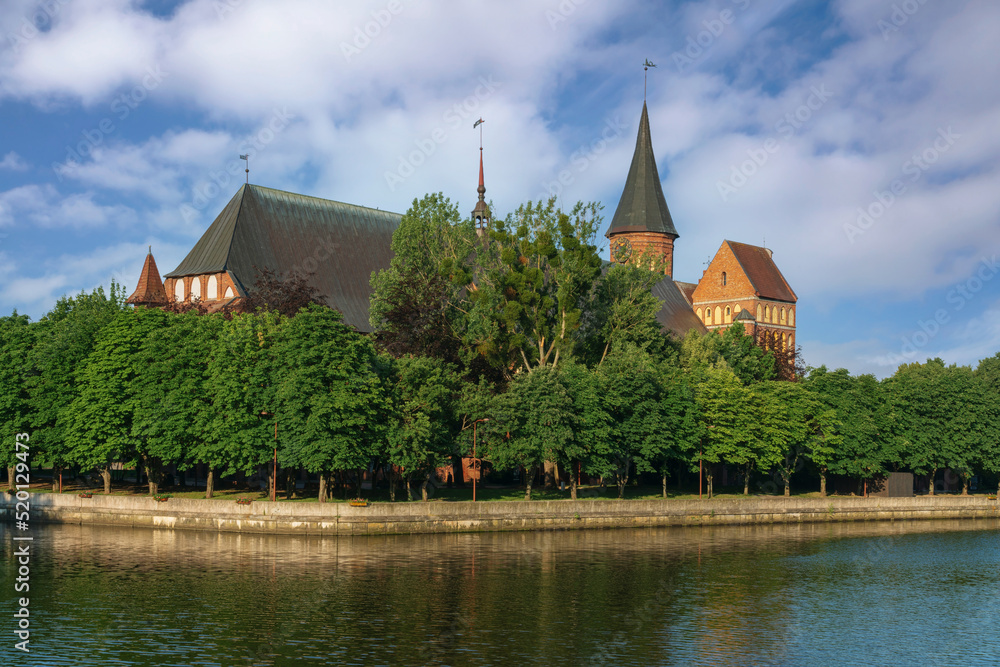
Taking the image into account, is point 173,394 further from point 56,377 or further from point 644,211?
point 644,211

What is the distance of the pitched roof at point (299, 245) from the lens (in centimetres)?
8256

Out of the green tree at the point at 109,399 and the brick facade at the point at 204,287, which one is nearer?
the green tree at the point at 109,399

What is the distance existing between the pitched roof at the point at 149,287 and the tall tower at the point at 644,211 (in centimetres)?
5174

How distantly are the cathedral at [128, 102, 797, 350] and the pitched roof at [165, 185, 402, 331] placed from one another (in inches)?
4.0

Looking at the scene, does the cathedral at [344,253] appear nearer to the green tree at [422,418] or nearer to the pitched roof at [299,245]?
the pitched roof at [299,245]

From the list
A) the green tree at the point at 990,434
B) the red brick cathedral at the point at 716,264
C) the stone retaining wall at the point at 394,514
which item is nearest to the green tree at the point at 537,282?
the stone retaining wall at the point at 394,514

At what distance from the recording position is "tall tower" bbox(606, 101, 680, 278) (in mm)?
113375

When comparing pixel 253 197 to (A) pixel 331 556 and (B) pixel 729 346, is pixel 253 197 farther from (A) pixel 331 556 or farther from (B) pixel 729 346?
(A) pixel 331 556

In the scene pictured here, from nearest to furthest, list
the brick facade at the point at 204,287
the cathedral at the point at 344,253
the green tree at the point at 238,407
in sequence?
the green tree at the point at 238,407, the brick facade at the point at 204,287, the cathedral at the point at 344,253

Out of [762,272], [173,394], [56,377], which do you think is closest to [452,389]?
[173,394]

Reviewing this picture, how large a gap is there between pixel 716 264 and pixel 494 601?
293 ft

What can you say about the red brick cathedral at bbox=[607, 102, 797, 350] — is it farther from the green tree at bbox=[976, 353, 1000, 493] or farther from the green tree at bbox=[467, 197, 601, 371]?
the green tree at bbox=[467, 197, 601, 371]

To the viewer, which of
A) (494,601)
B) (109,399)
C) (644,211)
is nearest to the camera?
(494,601)

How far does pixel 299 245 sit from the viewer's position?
86688 mm
